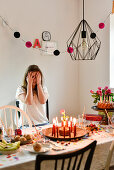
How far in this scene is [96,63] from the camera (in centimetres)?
354

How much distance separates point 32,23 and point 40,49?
40 cm

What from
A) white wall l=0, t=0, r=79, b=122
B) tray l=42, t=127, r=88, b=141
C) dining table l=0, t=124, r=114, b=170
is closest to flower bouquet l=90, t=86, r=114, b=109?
dining table l=0, t=124, r=114, b=170

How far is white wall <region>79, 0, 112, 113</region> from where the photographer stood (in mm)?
3332

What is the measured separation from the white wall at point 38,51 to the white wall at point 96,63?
172 mm

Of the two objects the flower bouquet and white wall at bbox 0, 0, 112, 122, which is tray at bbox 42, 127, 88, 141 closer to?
the flower bouquet

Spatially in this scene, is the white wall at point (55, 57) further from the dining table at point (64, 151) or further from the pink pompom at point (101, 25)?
the dining table at point (64, 151)

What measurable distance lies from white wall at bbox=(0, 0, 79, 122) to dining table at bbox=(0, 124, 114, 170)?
4.41 ft

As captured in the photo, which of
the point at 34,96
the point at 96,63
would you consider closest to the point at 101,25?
the point at 96,63

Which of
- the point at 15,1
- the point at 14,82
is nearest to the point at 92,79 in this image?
the point at 14,82

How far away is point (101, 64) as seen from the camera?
344cm

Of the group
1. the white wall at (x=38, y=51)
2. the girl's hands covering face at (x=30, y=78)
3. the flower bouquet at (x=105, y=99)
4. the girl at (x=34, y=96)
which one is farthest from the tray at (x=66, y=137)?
the white wall at (x=38, y=51)

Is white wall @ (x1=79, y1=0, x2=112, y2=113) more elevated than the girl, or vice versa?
white wall @ (x1=79, y1=0, x2=112, y2=113)

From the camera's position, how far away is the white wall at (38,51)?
3227 mm

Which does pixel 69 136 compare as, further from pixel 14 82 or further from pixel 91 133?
pixel 14 82
